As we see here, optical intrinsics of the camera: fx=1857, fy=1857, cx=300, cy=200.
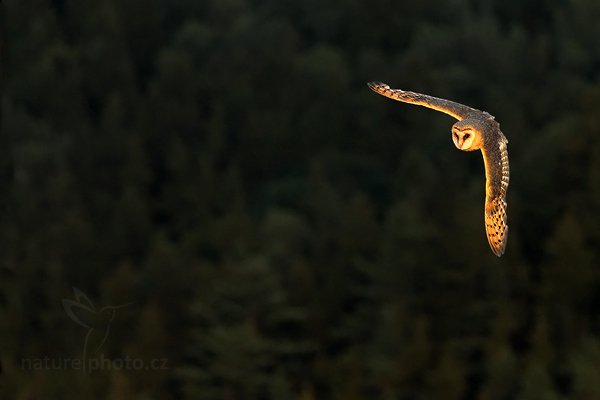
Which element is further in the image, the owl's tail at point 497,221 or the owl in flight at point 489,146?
the owl's tail at point 497,221

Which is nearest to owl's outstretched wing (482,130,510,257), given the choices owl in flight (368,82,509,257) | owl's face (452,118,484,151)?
owl in flight (368,82,509,257)

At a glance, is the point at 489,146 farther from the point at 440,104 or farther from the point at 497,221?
the point at 497,221

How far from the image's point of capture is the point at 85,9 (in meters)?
106

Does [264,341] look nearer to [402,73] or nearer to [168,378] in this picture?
[168,378]

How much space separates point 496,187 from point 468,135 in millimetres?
961

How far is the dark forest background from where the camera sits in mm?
51125

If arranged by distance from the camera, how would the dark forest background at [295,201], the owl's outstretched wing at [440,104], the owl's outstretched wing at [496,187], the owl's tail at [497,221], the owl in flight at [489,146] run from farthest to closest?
the dark forest background at [295,201], the owl's tail at [497,221], the owl's outstretched wing at [440,104], the owl's outstretched wing at [496,187], the owl in flight at [489,146]

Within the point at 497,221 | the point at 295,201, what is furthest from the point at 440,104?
the point at 295,201

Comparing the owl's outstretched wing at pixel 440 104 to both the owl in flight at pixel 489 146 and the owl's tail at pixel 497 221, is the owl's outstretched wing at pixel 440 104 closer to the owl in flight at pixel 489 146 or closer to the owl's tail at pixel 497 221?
the owl in flight at pixel 489 146

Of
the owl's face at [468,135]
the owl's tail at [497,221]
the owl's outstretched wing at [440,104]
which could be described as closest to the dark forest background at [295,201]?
the owl's outstretched wing at [440,104]

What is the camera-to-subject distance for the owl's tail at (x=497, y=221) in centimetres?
1459

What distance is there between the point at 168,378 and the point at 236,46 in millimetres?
47958

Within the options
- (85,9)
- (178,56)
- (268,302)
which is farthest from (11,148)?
(268,302)

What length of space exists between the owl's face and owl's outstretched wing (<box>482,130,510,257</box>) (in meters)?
0.23
